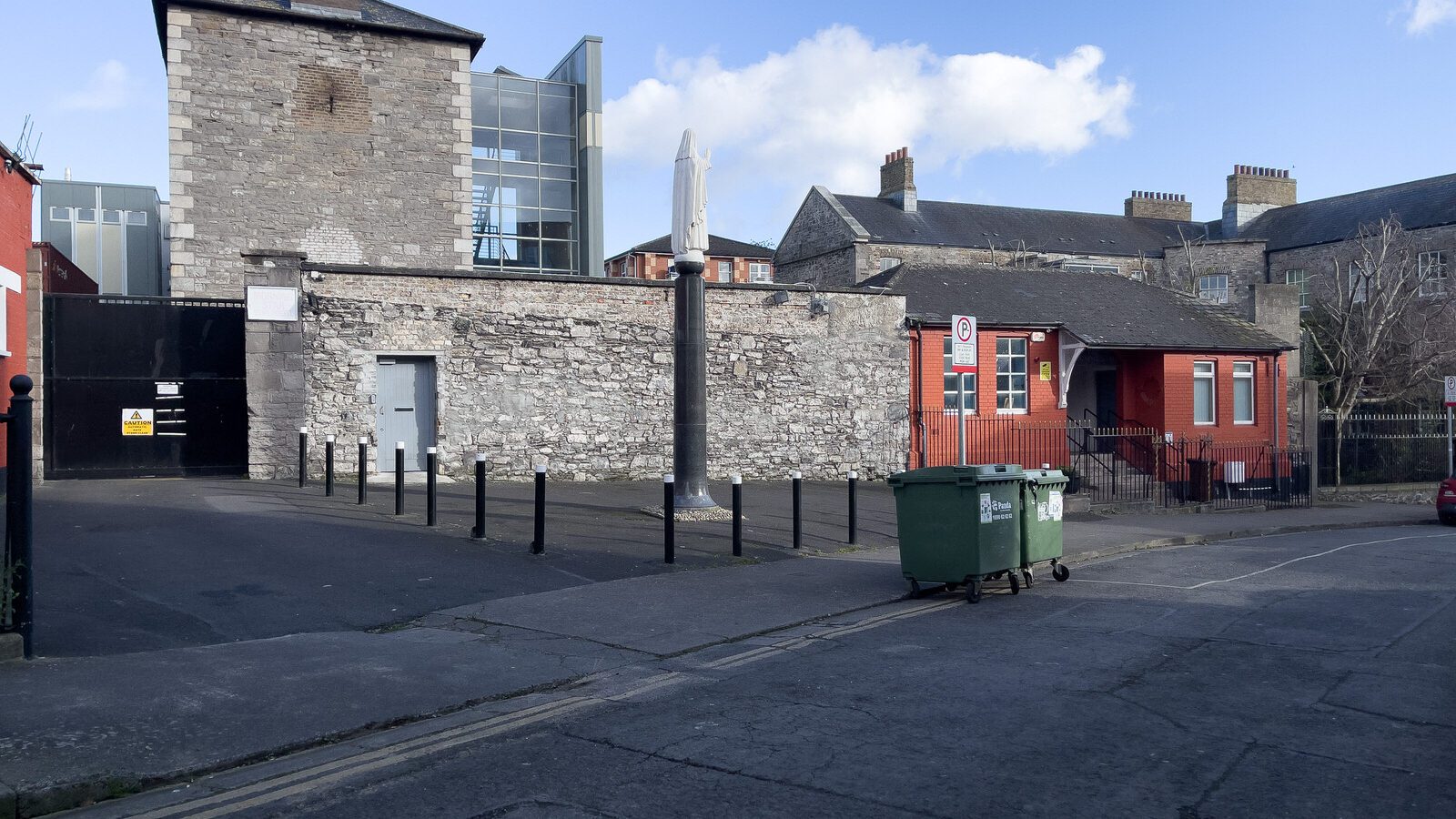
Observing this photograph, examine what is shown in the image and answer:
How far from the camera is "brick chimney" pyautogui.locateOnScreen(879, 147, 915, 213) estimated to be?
48.7 meters

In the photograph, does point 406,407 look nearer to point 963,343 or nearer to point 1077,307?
point 963,343

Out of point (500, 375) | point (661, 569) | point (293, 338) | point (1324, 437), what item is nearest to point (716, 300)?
point (500, 375)

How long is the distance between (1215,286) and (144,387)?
154 ft

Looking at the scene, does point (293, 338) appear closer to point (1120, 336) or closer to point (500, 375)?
point (500, 375)

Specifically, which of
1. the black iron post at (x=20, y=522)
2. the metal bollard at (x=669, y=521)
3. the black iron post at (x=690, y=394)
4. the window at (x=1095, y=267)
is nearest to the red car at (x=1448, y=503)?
the black iron post at (x=690, y=394)

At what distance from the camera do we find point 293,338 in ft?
58.2

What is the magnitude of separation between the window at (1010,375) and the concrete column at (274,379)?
51.0 feet

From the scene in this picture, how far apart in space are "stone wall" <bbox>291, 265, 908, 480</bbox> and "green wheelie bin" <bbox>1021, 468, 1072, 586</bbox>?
10343mm

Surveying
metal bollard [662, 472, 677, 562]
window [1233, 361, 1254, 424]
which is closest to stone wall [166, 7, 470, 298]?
metal bollard [662, 472, 677, 562]

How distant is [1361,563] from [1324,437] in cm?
1902

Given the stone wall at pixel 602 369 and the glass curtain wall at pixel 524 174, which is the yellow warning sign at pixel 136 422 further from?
the glass curtain wall at pixel 524 174

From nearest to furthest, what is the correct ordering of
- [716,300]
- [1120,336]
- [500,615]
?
[500,615] < [716,300] < [1120,336]

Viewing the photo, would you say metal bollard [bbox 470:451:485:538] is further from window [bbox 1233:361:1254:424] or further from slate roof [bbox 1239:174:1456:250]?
→ slate roof [bbox 1239:174:1456:250]

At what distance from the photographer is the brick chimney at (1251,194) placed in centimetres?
5253
